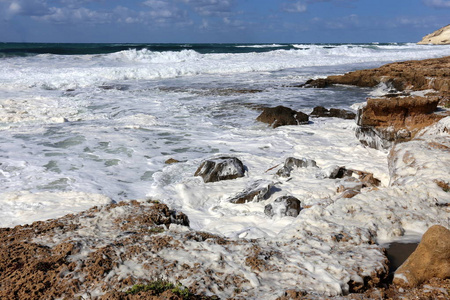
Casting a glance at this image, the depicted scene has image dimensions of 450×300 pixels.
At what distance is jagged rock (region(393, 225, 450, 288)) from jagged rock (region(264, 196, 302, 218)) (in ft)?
6.27

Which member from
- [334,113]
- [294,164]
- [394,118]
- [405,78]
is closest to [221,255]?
[294,164]

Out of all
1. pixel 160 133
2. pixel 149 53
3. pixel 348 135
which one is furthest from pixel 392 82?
pixel 149 53

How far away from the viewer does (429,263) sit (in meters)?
2.51

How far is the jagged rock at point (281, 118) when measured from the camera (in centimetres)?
957

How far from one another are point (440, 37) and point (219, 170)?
272 ft

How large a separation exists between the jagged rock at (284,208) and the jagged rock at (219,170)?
4.69ft

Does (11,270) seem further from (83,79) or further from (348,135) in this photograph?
(83,79)

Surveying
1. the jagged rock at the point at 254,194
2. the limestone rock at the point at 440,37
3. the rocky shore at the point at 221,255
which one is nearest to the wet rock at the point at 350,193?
the rocky shore at the point at 221,255

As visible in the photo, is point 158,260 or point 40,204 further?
point 40,204

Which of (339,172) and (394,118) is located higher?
(394,118)

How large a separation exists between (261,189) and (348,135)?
404 cm

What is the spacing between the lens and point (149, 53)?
3344 centimetres

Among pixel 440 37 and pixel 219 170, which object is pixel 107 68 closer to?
pixel 219 170

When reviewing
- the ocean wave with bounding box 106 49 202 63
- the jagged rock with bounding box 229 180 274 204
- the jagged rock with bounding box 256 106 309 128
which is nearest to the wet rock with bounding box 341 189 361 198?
the jagged rock with bounding box 229 180 274 204
